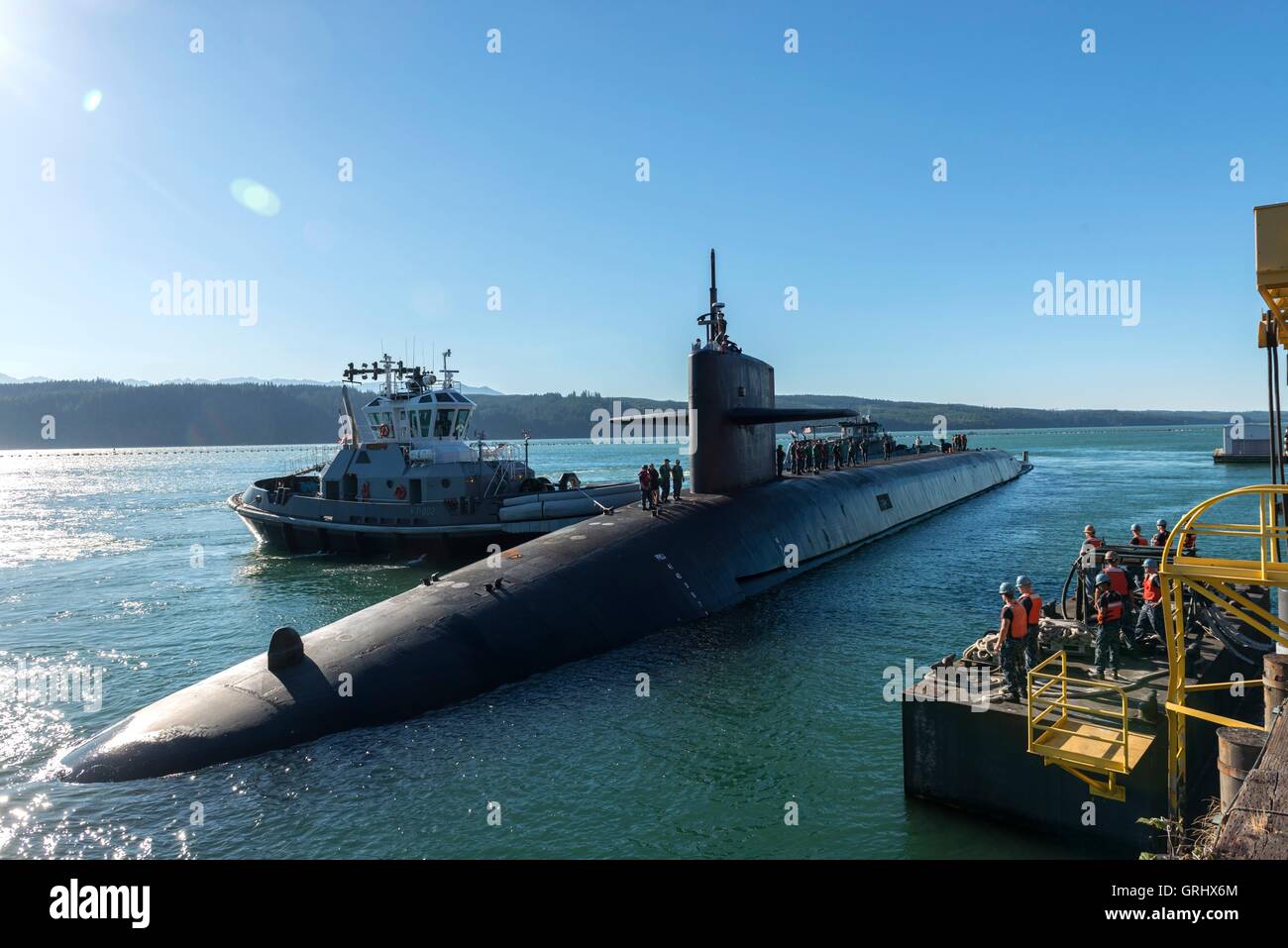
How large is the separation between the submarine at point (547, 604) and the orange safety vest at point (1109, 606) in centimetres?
961

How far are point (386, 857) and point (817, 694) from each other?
846cm

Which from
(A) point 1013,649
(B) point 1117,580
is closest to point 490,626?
Result: (A) point 1013,649

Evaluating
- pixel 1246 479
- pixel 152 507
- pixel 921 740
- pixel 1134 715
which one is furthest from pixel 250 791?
pixel 1246 479

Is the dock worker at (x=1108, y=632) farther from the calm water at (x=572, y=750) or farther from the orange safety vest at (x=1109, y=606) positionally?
the calm water at (x=572, y=750)

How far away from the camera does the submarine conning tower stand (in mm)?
23125

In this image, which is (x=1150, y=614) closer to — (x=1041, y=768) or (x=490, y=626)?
(x=1041, y=768)

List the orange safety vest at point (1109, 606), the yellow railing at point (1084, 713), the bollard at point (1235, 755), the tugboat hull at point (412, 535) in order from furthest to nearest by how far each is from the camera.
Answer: the tugboat hull at point (412, 535), the orange safety vest at point (1109, 606), the yellow railing at point (1084, 713), the bollard at point (1235, 755)

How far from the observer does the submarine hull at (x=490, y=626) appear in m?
12.3

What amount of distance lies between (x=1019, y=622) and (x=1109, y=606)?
52.7 inches

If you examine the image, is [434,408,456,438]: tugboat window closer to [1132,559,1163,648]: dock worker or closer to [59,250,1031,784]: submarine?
[59,250,1031,784]: submarine

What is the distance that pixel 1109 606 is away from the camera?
10.3 meters

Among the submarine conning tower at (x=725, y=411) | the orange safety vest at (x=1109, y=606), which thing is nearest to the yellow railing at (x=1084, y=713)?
the orange safety vest at (x=1109, y=606)

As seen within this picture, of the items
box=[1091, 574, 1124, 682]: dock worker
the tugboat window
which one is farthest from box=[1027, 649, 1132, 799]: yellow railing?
the tugboat window

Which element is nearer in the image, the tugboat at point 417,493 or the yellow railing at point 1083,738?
the yellow railing at point 1083,738
